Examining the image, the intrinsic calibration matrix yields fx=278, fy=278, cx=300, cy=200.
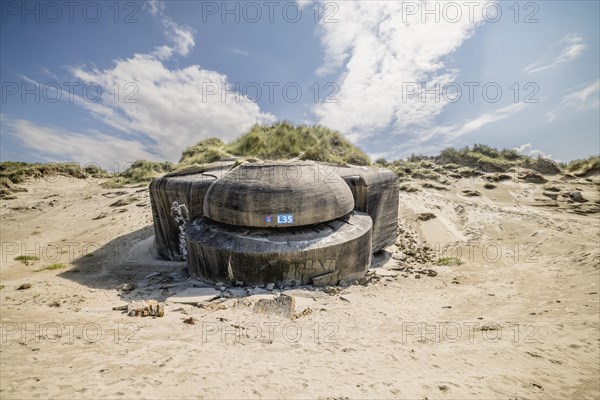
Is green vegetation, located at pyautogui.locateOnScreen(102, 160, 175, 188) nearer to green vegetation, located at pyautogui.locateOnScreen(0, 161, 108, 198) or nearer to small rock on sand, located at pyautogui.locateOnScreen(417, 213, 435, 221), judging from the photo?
green vegetation, located at pyautogui.locateOnScreen(0, 161, 108, 198)

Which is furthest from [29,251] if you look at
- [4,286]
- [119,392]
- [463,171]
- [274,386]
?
[463,171]

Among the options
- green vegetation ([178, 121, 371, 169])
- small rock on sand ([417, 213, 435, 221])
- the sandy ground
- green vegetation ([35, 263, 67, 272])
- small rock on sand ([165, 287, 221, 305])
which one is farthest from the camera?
green vegetation ([178, 121, 371, 169])

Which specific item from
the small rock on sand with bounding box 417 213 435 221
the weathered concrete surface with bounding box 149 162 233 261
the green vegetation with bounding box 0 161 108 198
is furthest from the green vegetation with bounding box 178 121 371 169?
the green vegetation with bounding box 0 161 108 198

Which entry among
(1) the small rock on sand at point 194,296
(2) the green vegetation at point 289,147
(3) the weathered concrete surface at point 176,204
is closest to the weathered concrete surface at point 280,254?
(1) the small rock on sand at point 194,296

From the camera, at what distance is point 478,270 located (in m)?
8.48

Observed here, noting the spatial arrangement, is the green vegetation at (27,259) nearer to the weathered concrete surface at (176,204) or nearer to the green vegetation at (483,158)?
the weathered concrete surface at (176,204)

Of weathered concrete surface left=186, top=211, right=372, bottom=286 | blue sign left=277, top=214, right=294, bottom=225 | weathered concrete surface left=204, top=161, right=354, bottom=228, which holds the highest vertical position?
weathered concrete surface left=204, top=161, right=354, bottom=228

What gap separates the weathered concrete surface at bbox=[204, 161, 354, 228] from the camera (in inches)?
248

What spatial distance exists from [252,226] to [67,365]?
13.0 feet

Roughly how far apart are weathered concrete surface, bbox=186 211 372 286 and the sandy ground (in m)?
0.37

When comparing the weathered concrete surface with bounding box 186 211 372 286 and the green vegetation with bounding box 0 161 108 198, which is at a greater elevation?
the green vegetation with bounding box 0 161 108 198

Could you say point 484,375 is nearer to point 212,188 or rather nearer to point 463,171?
point 212,188

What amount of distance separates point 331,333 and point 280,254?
2.04 m

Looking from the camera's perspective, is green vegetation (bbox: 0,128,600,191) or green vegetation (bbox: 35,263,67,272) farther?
green vegetation (bbox: 0,128,600,191)
